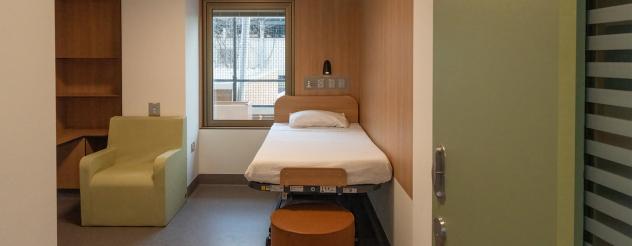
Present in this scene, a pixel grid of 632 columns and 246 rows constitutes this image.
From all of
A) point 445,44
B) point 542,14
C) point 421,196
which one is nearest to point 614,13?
point 542,14

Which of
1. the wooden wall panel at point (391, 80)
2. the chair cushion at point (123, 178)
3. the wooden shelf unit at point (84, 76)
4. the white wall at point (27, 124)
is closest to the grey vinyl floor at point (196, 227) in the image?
the chair cushion at point (123, 178)

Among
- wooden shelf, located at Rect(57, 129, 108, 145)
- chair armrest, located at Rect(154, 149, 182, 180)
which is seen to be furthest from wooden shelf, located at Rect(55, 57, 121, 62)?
chair armrest, located at Rect(154, 149, 182, 180)

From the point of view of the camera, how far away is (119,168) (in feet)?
13.1

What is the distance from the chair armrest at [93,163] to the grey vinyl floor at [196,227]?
A: 0.41m

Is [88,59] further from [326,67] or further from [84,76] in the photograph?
[326,67]

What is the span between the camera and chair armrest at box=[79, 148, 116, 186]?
3.69 meters

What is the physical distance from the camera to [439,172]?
118 cm

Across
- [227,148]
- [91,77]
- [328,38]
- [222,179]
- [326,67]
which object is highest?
[328,38]

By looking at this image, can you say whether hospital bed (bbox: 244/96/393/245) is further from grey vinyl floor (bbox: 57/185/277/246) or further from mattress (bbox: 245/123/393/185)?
grey vinyl floor (bbox: 57/185/277/246)

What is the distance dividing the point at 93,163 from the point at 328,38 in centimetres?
266

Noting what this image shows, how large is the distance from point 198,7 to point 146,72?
0.98m

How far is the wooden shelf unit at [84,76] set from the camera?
Result: 4.66m

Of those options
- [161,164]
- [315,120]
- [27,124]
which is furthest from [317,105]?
[27,124]

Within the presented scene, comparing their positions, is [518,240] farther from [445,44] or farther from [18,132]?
[18,132]
